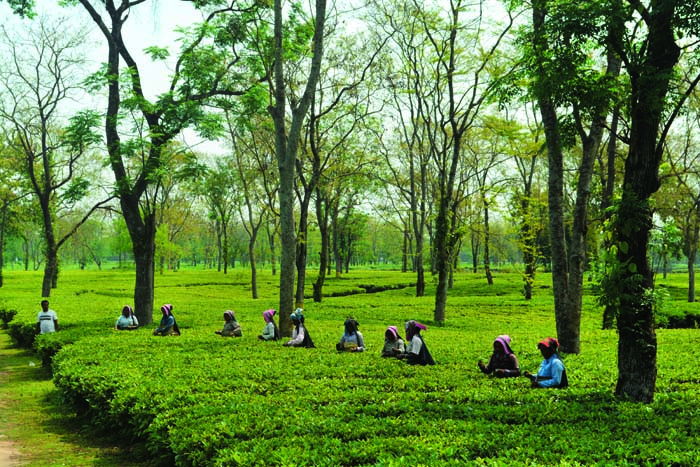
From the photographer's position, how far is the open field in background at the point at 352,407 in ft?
16.6

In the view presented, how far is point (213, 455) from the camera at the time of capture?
219 inches

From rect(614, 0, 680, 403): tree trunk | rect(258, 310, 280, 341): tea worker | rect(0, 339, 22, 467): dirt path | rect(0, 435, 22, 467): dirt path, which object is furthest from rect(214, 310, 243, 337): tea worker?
rect(614, 0, 680, 403): tree trunk

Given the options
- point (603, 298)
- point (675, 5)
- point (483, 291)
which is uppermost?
point (675, 5)

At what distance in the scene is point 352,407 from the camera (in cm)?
675

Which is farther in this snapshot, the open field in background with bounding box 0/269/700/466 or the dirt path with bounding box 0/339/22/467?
the dirt path with bounding box 0/339/22/467

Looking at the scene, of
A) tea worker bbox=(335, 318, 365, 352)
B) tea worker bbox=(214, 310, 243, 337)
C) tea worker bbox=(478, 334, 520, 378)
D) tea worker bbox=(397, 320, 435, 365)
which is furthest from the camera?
tea worker bbox=(214, 310, 243, 337)

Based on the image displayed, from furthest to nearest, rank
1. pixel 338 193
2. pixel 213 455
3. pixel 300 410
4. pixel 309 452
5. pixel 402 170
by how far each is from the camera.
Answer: pixel 402 170
pixel 338 193
pixel 300 410
pixel 213 455
pixel 309 452

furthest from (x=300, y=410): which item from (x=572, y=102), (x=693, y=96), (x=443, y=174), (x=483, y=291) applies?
(x=483, y=291)

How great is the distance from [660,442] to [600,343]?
431 inches

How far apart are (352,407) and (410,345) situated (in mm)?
3640

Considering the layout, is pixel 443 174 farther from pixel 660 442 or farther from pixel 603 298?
pixel 660 442

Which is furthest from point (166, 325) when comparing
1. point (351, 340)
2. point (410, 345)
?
point (410, 345)

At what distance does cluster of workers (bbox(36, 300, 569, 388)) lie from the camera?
809 cm

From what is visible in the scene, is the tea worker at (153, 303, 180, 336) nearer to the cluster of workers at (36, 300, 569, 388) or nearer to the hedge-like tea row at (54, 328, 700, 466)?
the cluster of workers at (36, 300, 569, 388)
